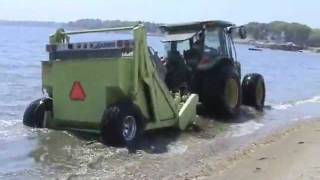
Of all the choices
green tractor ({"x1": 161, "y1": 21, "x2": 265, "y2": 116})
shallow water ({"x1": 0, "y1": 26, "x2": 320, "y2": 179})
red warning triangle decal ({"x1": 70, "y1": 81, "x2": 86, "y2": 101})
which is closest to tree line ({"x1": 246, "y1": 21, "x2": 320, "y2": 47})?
green tractor ({"x1": 161, "y1": 21, "x2": 265, "y2": 116})

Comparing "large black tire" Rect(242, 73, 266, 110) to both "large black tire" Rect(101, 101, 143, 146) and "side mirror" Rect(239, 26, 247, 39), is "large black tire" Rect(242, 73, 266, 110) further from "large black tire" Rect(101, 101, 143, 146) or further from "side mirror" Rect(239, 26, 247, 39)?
"large black tire" Rect(101, 101, 143, 146)

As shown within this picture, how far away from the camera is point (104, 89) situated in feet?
37.8

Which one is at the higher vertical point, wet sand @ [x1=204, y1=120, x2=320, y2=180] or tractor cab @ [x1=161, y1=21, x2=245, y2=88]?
tractor cab @ [x1=161, y1=21, x2=245, y2=88]

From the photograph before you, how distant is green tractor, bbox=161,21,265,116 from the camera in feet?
51.1

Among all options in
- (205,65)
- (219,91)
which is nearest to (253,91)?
(219,91)

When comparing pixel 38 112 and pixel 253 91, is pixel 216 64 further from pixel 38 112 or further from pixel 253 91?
pixel 38 112

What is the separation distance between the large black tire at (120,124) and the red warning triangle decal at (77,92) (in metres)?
0.67

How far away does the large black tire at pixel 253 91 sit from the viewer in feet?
59.7

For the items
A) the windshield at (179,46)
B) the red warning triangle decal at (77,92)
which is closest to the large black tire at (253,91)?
the windshield at (179,46)

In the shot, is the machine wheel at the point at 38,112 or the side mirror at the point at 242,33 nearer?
the machine wheel at the point at 38,112

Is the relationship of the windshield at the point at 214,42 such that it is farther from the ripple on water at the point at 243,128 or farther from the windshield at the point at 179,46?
the ripple on water at the point at 243,128

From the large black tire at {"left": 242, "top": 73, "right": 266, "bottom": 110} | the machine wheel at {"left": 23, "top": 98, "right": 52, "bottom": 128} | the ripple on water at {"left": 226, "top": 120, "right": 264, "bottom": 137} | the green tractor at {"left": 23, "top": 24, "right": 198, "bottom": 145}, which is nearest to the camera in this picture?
the green tractor at {"left": 23, "top": 24, "right": 198, "bottom": 145}

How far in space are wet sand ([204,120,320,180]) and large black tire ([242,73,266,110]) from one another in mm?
5243

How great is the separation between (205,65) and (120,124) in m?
4.91
